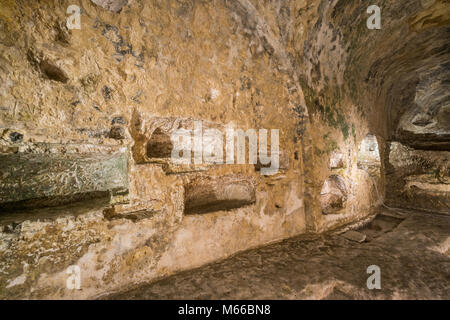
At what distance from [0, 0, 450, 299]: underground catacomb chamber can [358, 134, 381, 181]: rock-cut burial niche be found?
2.50 ft

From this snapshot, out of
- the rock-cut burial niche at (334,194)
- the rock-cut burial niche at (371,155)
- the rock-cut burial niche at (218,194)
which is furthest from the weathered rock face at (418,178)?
the rock-cut burial niche at (218,194)

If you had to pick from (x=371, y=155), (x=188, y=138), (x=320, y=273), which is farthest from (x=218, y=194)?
(x=371, y=155)

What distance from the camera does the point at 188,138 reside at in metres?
1.75

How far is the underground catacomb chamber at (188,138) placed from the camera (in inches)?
46.1

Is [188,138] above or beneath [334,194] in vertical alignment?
above

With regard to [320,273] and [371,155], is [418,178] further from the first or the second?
[320,273]

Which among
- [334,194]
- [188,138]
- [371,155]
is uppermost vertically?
[188,138]

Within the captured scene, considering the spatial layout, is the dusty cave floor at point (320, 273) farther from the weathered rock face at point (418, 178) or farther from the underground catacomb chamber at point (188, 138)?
the weathered rock face at point (418, 178)

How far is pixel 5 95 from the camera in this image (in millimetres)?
1099

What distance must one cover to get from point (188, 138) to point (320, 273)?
1.53m

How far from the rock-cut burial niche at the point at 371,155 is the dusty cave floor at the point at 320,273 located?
5.18 feet

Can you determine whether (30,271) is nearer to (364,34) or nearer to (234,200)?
(234,200)

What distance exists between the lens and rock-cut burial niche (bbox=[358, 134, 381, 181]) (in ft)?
12.3
